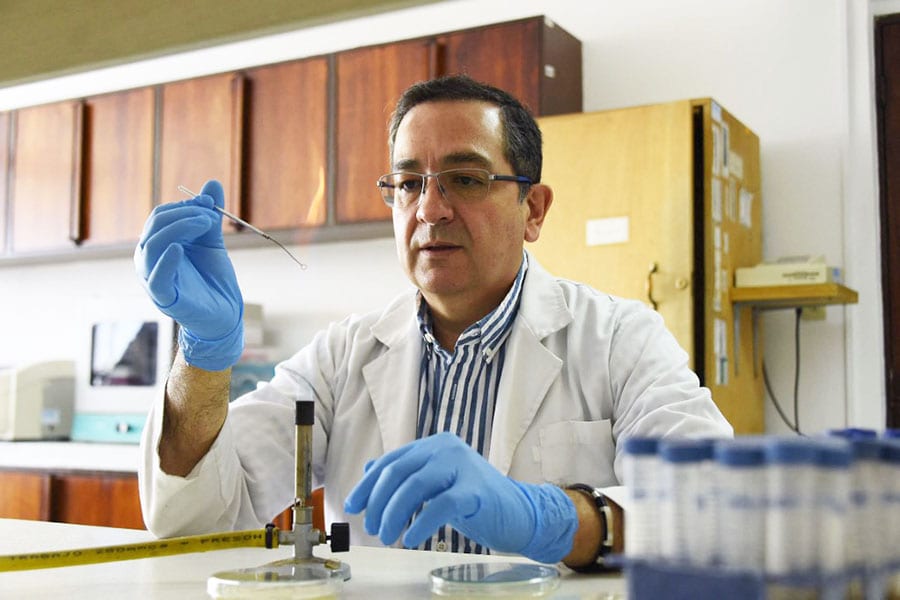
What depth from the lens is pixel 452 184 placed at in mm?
1587

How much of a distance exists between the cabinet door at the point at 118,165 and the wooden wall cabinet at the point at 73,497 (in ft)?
3.15

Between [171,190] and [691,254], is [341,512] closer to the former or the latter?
[691,254]

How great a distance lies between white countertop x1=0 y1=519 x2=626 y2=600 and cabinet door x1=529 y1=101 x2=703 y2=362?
1419 millimetres

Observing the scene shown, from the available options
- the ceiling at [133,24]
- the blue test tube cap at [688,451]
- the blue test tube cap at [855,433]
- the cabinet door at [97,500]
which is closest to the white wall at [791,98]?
the cabinet door at [97,500]

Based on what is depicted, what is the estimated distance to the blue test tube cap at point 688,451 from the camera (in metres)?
0.59

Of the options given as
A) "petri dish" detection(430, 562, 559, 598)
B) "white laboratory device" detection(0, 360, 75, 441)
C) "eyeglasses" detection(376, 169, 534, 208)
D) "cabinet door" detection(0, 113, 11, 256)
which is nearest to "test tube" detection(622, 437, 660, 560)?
"petri dish" detection(430, 562, 559, 598)

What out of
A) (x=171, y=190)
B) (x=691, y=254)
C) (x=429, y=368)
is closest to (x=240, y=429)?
(x=429, y=368)

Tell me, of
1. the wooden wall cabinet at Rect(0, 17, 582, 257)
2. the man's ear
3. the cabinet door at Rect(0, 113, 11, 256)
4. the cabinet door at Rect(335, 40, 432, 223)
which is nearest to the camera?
the man's ear

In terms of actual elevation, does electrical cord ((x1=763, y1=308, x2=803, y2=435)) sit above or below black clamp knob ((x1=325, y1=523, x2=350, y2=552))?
above

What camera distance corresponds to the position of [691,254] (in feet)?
7.97

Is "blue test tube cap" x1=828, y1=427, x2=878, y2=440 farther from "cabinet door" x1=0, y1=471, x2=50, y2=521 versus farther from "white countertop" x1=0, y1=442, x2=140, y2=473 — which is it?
"cabinet door" x1=0, y1=471, x2=50, y2=521

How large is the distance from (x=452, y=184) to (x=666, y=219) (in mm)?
1039

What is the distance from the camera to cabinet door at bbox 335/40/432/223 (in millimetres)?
3127

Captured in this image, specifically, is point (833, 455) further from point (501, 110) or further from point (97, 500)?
point (97, 500)
